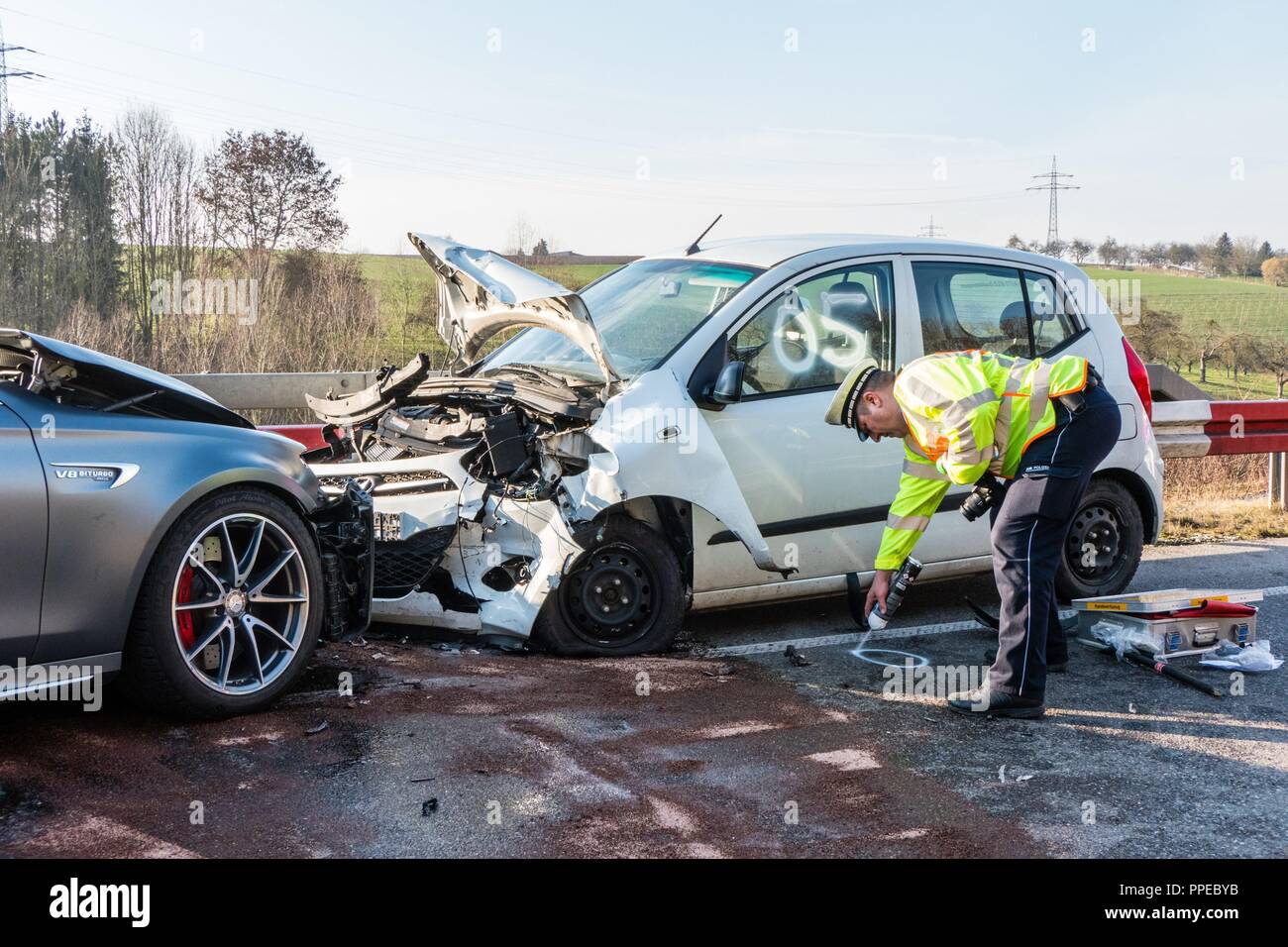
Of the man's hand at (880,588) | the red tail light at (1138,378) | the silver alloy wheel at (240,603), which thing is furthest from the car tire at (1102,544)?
the silver alloy wheel at (240,603)

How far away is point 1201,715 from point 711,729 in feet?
7.07

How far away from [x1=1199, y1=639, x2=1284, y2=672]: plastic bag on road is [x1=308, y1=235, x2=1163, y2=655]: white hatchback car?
100 cm

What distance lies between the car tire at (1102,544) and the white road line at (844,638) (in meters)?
0.41

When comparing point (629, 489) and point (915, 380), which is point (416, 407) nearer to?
point (629, 489)

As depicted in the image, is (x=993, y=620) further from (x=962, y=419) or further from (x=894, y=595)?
(x=962, y=419)

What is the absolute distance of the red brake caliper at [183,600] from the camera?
13.4 ft

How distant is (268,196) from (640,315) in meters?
27.9

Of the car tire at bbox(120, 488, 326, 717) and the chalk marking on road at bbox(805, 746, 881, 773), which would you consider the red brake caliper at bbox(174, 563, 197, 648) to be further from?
the chalk marking on road at bbox(805, 746, 881, 773)

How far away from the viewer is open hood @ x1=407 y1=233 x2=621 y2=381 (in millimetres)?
5676

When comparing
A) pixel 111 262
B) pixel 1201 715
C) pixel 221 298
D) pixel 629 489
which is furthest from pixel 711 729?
pixel 111 262

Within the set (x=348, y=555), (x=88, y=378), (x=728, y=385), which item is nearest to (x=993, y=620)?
(x=728, y=385)

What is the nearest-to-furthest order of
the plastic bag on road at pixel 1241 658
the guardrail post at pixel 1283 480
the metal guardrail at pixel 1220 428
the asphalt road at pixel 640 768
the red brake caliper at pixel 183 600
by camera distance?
the asphalt road at pixel 640 768
the red brake caliper at pixel 183 600
the plastic bag on road at pixel 1241 658
the metal guardrail at pixel 1220 428
the guardrail post at pixel 1283 480

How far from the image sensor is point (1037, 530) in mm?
4848

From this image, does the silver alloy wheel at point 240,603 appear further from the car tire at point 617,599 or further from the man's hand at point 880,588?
the man's hand at point 880,588
